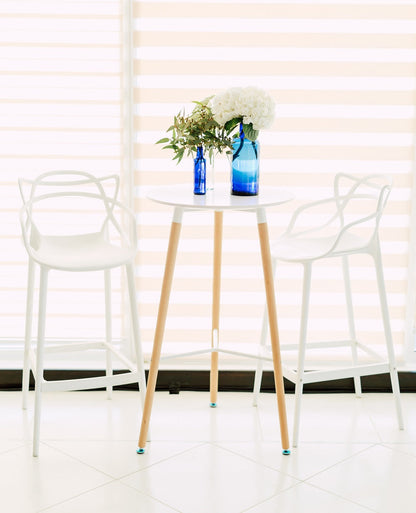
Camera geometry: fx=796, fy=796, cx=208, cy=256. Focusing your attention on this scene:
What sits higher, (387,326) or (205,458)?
(387,326)

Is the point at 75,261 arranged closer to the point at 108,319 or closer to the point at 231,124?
the point at 108,319

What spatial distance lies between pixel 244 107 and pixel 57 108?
40.2 inches

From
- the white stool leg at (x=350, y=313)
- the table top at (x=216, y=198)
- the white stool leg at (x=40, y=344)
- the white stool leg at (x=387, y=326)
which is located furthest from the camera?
the white stool leg at (x=350, y=313)

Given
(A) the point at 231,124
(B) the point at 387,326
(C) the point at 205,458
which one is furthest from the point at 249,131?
(C) the point at 205,458

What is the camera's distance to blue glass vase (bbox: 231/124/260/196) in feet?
9.58

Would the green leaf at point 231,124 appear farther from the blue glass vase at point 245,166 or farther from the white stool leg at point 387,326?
the white stool leg at point 387,326

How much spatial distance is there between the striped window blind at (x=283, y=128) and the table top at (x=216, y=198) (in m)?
0.43

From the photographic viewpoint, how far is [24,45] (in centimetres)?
340

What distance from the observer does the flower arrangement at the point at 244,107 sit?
2816 millimetres

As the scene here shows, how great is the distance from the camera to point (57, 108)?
3.46 metres

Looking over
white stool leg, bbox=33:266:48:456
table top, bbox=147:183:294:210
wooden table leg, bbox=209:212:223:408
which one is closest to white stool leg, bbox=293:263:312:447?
table top, bbox=147:183:294:210

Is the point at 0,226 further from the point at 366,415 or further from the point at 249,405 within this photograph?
the point at 366,415

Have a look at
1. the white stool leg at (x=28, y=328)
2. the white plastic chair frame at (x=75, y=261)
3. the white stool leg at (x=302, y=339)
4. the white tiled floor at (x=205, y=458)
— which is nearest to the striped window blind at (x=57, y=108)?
the white plastic chair frame at (x=75, y=261)

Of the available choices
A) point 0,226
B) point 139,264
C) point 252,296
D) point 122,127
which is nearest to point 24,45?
point 122,127
